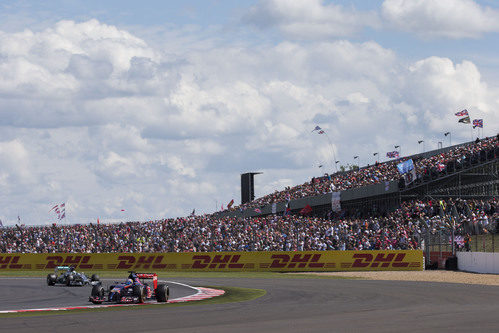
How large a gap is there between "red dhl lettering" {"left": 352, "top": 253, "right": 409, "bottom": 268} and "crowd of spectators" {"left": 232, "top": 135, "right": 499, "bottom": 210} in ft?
39.1

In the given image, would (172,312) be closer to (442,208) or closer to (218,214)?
(442,208)

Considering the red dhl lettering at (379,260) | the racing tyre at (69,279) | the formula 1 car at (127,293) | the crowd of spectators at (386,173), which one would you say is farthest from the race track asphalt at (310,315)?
the crowd of spectators at (386,173)

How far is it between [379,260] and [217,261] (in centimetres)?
908

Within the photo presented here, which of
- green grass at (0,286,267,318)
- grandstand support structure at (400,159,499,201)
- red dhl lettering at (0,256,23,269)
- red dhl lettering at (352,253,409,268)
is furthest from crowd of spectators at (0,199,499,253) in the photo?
green grass at (0,286,267,318)

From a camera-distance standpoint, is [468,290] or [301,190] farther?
[301,190]

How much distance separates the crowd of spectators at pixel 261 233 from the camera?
41938 mm

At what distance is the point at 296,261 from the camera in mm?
41875

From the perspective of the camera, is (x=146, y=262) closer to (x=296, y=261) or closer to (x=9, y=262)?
(x=296, y=261)

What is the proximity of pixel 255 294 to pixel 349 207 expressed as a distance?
35507mm

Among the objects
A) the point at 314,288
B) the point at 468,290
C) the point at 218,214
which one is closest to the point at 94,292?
the point at 314,288

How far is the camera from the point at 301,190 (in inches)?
2594

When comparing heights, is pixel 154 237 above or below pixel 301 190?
below

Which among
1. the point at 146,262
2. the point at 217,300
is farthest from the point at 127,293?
the point at 146,262

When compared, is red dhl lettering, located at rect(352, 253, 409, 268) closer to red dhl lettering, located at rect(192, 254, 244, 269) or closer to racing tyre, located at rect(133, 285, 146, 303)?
red dhl lettering, located at rect(192, 254, 244, 269)
